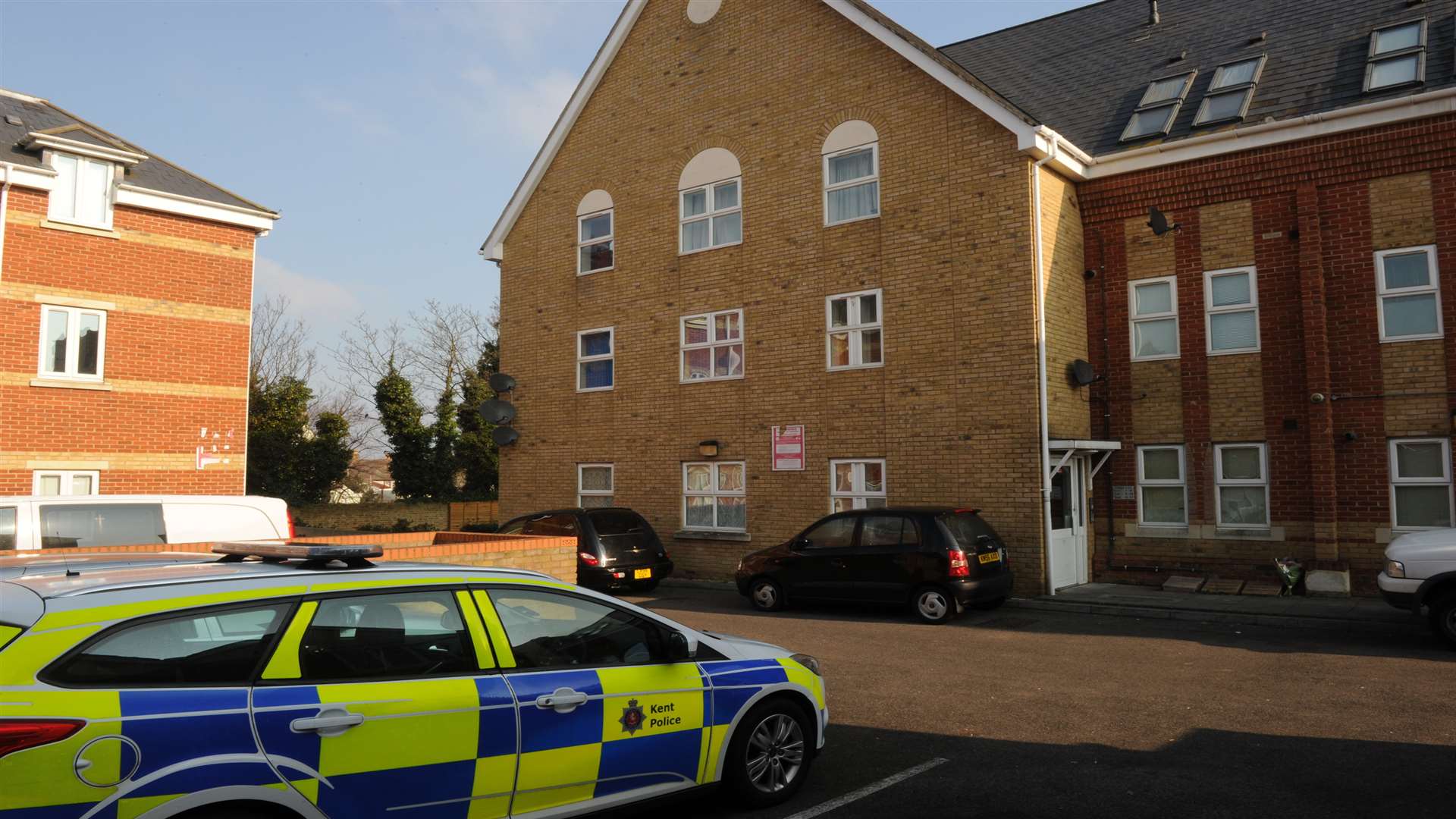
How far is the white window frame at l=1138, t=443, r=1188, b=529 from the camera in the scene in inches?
614

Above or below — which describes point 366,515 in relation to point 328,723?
above

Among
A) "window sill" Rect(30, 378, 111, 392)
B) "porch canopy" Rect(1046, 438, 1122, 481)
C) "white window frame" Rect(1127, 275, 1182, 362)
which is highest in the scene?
"white window frame" Rect(1127, 275, 1182, 362)

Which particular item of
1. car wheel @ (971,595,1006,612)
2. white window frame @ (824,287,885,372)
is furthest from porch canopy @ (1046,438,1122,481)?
white window frame @ (824,287,885,372)

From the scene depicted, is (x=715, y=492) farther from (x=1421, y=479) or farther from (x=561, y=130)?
(x=1421, y=479)

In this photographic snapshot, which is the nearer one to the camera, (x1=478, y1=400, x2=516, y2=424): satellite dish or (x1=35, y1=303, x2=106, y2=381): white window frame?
(x1=35, y1=303, x2=106, y2=381): white window frame

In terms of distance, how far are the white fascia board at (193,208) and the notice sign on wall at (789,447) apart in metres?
11.7

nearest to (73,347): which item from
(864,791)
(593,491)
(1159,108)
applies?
(593,491)

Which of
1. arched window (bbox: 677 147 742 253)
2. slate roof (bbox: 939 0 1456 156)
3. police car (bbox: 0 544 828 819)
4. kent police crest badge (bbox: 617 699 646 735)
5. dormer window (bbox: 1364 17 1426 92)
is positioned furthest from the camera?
arched window (bbox: 677 147 742 253)

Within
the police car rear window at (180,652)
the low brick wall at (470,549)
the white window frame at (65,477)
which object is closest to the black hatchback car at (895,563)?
the low brick wall at (470,549)

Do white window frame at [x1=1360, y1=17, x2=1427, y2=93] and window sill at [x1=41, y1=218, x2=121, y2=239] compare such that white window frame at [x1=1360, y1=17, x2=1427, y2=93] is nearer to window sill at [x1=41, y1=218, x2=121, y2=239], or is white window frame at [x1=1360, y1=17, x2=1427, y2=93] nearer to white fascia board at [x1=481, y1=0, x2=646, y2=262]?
white fascia board at [x1=481, y1=0, x2=646, y2=262]

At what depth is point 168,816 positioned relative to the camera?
11.6 feet

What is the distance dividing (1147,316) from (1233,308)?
1.24m

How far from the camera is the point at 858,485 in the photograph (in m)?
16.9

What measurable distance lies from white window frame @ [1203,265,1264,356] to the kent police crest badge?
13.3 meters
